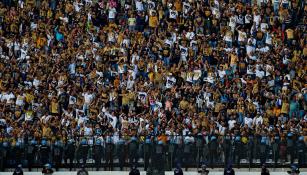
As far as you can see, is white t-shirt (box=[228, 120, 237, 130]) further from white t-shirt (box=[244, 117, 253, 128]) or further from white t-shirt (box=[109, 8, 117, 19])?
white t-shirt (box=[109, 8, 117, 19])

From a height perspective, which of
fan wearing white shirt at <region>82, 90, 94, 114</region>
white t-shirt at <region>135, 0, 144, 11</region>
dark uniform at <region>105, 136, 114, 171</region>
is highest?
white t-shirt at <region>135, 0, 144, 11</region>

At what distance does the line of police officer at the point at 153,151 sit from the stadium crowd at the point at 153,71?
0.16 metres

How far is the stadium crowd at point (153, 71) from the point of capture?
5384cm

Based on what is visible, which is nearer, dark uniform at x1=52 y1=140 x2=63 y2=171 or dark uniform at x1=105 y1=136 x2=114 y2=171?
dark uniform at x1=105 y1=136 x2=114 y2=171

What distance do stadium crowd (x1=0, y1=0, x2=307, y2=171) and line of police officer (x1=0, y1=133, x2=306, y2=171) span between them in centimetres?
16

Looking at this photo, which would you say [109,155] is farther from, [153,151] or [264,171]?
[264,171]

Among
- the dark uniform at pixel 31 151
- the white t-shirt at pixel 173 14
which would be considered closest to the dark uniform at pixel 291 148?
the dark uniform at pixel 31 151

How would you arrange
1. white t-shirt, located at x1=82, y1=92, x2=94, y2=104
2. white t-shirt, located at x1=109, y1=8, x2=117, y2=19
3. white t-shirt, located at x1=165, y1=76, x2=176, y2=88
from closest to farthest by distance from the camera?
white t-shirt, located at x1=82, y1=92, x2=94, y2=104, white t-shirt, located at x1=165, y1=76, x2=176, y2=88, white t-shirt, located at x1=109, y1=8, x2=117, y2=19

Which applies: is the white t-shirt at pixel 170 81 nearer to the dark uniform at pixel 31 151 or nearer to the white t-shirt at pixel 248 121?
the white t-shirt at pixel 248 121

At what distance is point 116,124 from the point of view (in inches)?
2146

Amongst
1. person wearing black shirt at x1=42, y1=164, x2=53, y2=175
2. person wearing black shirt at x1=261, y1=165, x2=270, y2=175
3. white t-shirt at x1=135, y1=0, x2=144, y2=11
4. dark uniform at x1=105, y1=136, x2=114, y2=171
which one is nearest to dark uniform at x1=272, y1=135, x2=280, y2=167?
person wearing black shirt at x1=261, y1=165, x2=270, y2=175

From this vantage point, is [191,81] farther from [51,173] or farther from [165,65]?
[51,173]

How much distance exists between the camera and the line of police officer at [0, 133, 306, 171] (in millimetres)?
51125

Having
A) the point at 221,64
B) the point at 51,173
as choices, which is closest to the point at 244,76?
the point at 221,64
